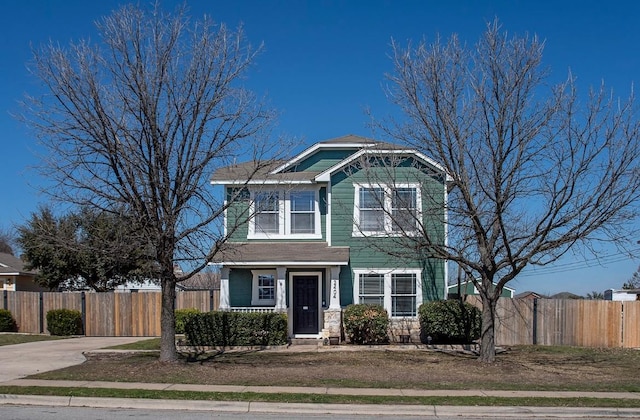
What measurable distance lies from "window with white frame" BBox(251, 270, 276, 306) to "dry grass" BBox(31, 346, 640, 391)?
3498 mm

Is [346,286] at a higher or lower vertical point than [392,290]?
higher

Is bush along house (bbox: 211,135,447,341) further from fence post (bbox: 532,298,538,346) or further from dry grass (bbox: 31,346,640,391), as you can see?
fence post (bbox: 532,298,538,346)

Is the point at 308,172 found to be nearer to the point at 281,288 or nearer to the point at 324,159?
the point at 324,159

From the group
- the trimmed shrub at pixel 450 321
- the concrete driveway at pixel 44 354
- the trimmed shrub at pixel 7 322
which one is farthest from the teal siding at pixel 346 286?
the trimmed shrub at pixel 7 322

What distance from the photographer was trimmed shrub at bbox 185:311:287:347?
69.5ft

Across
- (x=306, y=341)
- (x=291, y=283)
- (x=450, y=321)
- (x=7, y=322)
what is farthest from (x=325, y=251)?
(x=7, y=322)

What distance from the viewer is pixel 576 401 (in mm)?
12734

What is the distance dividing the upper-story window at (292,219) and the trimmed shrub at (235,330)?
11.5 ft

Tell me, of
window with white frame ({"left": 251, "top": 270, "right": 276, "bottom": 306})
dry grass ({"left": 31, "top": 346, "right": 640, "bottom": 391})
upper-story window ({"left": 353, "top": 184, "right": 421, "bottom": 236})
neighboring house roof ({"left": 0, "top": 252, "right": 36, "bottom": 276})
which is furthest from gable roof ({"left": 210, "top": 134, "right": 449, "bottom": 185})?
neighboring house roof ({"left": 0, "top": 252, "right": 36, "bottom": 276})

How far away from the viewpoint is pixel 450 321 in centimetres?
2133

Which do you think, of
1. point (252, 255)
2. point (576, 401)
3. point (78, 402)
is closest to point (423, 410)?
point (576, 401)

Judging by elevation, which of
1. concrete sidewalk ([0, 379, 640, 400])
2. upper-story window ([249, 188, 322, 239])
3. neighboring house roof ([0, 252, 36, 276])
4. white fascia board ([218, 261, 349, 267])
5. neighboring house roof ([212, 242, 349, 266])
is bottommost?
Answer: concrete sidewalk ([0, 379, 640, 400])

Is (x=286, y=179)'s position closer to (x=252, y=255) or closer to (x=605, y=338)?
(x=252, y=255)

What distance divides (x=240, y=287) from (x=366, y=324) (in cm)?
502
